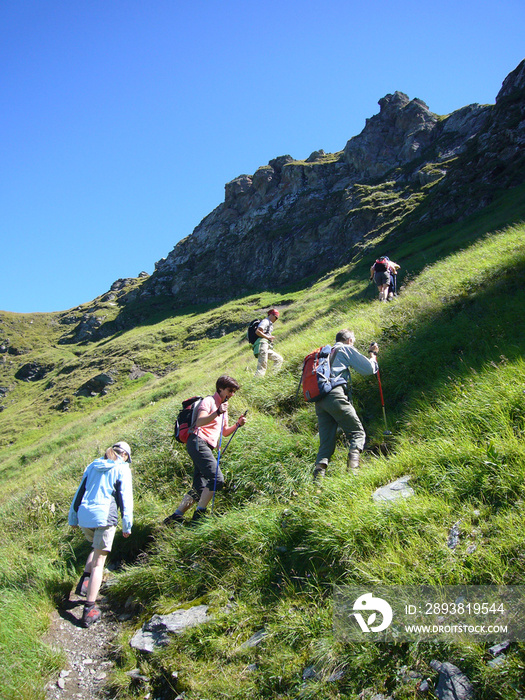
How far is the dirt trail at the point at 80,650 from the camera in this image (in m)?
3.79

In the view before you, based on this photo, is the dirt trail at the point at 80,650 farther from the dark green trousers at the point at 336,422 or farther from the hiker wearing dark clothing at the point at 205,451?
the dark green trousers at the point at 336,422

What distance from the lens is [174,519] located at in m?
5.86

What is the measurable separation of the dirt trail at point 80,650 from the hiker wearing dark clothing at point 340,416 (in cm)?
310

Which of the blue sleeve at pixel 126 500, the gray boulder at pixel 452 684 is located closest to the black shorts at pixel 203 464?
the blue sleeve at pixel 126 500

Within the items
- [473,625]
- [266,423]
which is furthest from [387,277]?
[473,625]

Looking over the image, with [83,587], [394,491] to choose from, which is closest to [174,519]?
[83,587]

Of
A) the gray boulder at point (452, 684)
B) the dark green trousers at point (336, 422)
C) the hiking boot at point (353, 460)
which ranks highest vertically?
the dark green trousers at point (336, 422)

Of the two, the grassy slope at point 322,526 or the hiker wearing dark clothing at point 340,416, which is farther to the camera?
the hiker wearing dark clothing at point 340,416

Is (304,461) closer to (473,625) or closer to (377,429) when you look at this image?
(377,429)

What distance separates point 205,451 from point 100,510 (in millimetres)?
1557

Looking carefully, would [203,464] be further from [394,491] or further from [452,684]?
[452,684]

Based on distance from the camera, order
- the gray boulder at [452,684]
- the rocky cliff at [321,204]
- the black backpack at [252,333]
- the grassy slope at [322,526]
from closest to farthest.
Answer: the gray boulder at [452,684], the grassy slope at [322,526], the black backpack at [252,333], the rocky cliff at [321,204]

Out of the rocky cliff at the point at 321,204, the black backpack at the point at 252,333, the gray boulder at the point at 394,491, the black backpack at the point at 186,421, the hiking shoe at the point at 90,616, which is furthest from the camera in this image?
the rocky cliff at the point at 321,204

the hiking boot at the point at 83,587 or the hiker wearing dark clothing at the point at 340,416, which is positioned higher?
the hiker wearing dark clothing at the point at 340,416
